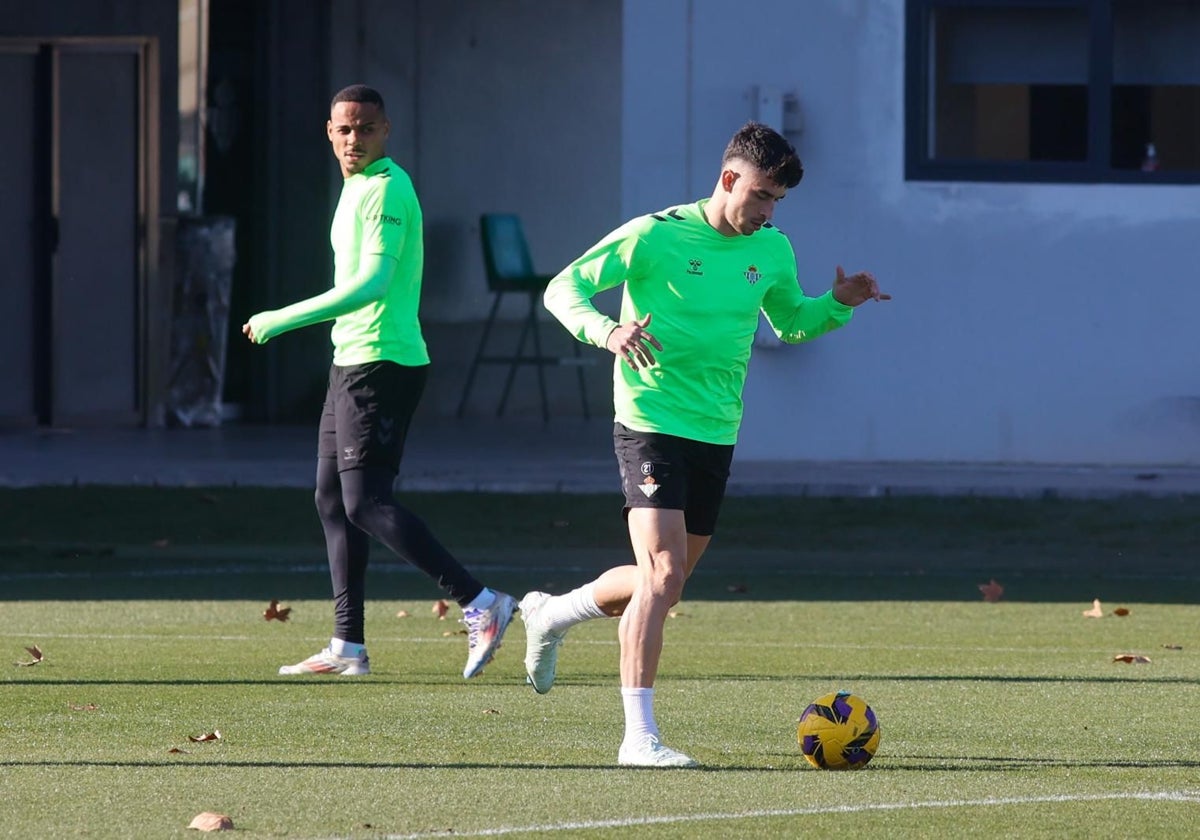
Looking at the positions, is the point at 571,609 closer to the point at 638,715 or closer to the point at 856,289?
the point at 638,715

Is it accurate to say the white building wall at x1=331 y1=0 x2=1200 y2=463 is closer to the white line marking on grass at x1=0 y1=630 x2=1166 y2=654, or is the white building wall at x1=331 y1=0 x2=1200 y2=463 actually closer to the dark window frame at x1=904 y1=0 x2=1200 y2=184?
the dark window frame at x1=904 y1=0 x2=1200 y2=184

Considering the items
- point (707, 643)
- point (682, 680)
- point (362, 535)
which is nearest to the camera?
point (682, 680)

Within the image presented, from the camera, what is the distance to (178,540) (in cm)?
1437

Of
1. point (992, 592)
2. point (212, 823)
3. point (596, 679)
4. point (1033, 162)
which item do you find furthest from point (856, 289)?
point (1033, 162)

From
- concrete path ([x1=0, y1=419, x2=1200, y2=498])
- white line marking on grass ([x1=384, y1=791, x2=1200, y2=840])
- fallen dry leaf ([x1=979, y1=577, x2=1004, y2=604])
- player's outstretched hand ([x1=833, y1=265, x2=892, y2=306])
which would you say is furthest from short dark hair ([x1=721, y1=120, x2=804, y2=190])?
concrete path ([x1=0, y1=419, x2=1200, y2=498])

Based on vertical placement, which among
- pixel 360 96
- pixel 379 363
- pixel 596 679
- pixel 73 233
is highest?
pixel 360 96

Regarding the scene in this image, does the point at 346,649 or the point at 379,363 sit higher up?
the point at 379,363

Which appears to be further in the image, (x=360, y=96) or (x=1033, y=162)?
(x=1033, y=162)

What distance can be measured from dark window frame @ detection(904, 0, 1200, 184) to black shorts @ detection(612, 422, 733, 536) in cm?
923

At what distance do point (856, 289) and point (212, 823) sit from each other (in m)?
2.75

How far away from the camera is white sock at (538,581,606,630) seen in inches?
296

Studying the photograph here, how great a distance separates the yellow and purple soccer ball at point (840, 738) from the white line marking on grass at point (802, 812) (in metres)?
0.55

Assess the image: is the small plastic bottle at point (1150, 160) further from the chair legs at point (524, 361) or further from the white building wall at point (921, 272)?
the chair legs at point (524, 361)

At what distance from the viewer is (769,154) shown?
6.86m
